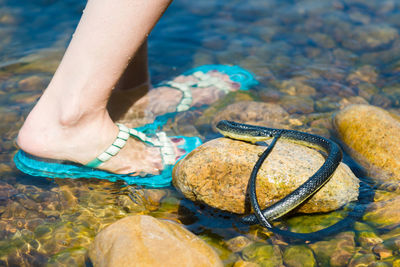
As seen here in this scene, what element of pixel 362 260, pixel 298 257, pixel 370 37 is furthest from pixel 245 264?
pixel 370 37

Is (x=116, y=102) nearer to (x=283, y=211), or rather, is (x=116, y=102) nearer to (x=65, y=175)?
(x=65, y=175)

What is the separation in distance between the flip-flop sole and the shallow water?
0.06 m

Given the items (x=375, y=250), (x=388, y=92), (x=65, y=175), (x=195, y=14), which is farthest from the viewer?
(x=195, y=14)

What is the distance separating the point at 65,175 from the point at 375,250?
2.52m

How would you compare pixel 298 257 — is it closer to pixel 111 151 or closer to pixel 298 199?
pixel 298 199

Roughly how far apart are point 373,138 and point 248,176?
1.32 m

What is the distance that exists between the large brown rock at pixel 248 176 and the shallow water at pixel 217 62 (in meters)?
0.14

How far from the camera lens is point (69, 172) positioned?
11.0ft

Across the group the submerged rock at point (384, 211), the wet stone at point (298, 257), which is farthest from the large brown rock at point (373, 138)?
the wet stone at point (298, 257)

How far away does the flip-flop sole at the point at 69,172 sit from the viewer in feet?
10.9

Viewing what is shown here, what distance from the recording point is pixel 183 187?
308 cm

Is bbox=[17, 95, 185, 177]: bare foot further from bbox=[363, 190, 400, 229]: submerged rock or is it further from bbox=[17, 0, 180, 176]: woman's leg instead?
bbox=[363, 190, 400, 229]: submerged rock

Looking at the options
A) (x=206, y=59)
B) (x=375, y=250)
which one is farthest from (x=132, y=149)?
(x=206, y=59)

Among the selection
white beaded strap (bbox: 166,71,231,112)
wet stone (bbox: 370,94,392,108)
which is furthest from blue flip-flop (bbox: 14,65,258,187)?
wet stone (bbox: 370,94,392,108)
